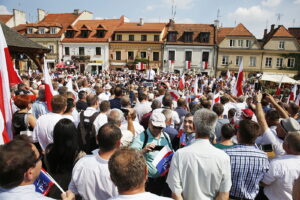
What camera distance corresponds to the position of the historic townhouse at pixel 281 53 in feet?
109

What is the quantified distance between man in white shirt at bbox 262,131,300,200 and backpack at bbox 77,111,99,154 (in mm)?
2919

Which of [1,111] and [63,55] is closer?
[1,111]

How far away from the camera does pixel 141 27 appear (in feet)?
120

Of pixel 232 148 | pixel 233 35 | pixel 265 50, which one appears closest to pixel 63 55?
pixel 233 35

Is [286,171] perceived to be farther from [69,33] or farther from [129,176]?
[69,33]

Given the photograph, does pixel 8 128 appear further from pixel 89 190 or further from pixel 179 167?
pixel 179 167

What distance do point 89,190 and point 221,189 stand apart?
4.50 feet

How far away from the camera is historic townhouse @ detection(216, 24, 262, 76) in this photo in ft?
112

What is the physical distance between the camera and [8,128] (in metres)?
2.60

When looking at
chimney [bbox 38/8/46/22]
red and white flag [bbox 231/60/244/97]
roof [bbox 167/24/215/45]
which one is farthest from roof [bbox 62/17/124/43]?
red and white flag [bbox 231/60/244/97]

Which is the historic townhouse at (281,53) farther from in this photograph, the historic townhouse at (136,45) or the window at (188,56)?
the historic townhouse at (136,45)

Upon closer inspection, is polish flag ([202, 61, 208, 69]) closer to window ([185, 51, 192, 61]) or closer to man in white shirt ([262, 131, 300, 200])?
window ([185, 51, 192, 61])

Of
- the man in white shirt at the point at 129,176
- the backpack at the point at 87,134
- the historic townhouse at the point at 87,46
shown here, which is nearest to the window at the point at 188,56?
the historic townhouse at the point at 87,46

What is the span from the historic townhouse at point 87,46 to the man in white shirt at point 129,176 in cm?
3674
